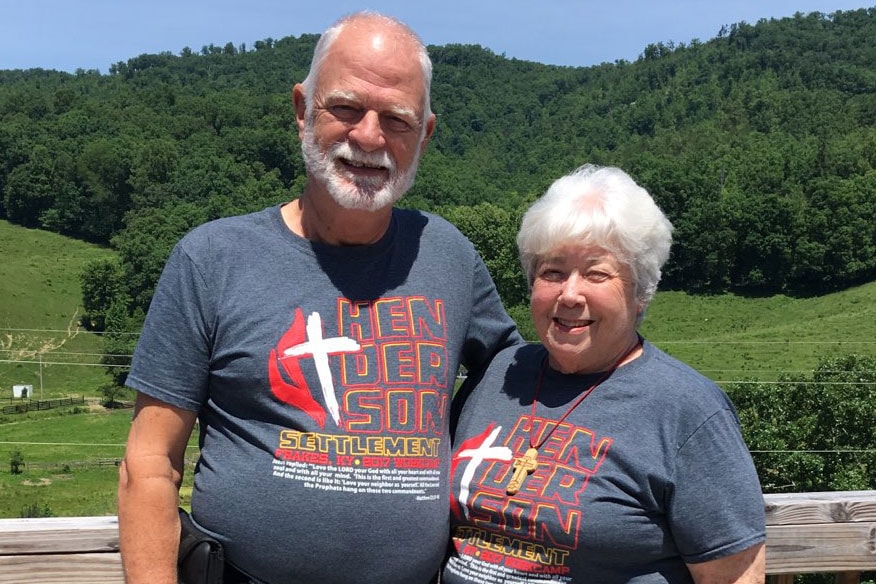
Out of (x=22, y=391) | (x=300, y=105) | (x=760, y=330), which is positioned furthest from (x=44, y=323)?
(x=300, y=105)

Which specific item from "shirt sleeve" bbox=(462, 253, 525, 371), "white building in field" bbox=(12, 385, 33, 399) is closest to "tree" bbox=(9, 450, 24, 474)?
"white building in field" bbox=(12, 385, 33, 399)

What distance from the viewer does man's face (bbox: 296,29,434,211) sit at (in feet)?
7.45

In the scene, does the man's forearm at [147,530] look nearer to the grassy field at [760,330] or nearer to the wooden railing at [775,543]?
the wooden railing at [775,543]

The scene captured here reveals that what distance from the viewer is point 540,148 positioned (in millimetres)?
114500

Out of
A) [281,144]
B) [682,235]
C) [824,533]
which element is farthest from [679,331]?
[824,533]

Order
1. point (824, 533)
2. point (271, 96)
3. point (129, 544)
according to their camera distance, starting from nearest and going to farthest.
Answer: point (129, 544) < point (824, 533) < point (271, 96)

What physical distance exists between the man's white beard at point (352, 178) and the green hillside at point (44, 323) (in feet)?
158

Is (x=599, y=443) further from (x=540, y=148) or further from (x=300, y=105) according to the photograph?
(x=540, y=148)

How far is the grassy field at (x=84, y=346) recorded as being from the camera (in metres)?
32.7

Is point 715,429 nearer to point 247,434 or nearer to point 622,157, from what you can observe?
point 247,434

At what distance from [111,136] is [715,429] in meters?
97.1

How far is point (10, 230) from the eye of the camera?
8025 centimetres

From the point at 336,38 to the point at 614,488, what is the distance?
1.38 meters

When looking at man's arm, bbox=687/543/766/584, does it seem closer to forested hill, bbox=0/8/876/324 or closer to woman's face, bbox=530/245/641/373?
woman's face, bbox=530/245/641/373
